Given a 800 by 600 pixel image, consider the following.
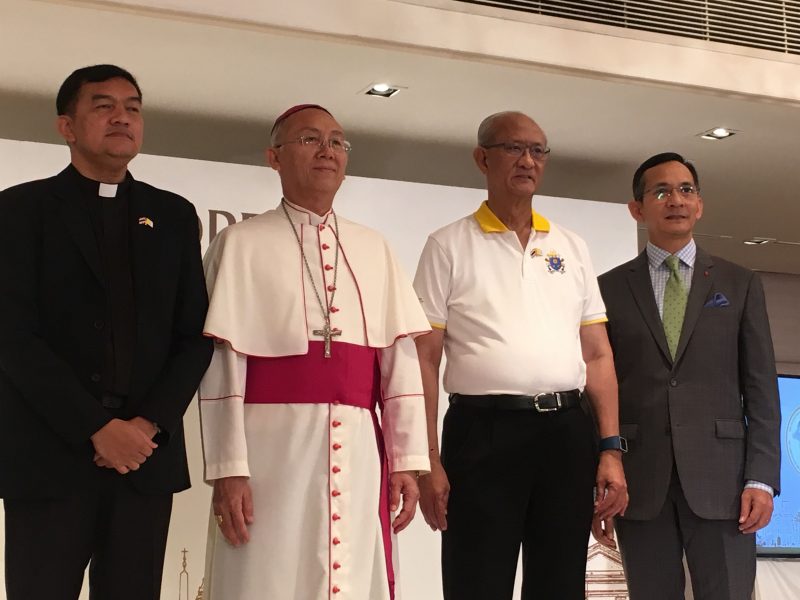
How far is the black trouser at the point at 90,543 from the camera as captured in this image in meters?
2.38

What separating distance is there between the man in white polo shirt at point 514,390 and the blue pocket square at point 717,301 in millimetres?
370

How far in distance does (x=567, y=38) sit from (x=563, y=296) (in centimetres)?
182

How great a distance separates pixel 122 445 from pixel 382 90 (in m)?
2.92

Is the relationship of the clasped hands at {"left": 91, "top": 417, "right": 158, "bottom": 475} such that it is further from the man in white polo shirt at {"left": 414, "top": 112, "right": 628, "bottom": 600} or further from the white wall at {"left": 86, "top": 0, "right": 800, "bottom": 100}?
the white wall at {"left": 86, "top": 0, "right": 800, "bottom": 100}

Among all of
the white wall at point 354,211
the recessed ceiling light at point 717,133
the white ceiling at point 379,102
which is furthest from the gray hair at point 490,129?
the recessed ceiling light at point 717,133

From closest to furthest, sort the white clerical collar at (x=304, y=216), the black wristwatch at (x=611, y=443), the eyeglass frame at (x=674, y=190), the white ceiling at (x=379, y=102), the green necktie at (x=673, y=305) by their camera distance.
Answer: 1. the white clerical collar at (x=304, y=216)
2. the black wristwatch at (x=611, y=443)
3. the green necktie at (x=673, y=305)
4. the eyeglass frame at (x=674, y=190)
5. the white ceiling at (x=379, y=102)

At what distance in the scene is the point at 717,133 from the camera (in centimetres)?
555

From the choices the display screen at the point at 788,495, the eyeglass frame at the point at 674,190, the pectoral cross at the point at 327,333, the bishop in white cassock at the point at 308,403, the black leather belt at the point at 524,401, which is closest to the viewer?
the bishop in white cassock at the point at 308,403

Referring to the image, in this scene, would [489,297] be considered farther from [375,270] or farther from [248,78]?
[248,78]

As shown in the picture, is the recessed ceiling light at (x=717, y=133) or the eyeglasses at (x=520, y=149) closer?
the eyeglasses at (x=520, y=149)

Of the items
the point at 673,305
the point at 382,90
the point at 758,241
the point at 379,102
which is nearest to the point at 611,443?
the point at 673,305

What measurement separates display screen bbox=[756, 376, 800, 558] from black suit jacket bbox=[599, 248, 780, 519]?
4.39 m

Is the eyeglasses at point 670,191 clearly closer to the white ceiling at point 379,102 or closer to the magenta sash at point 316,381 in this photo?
the white ceiling at point 379,102

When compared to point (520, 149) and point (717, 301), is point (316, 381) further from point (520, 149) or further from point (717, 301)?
point (717, 301)
